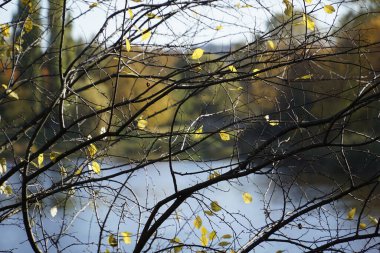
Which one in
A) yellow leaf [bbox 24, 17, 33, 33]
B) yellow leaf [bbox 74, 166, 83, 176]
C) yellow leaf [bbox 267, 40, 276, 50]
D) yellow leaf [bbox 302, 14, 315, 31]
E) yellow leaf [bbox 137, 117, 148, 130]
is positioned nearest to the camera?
yellow leaf [bbox 302, 14, 315, 31]

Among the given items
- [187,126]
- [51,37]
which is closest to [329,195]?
[187,126]

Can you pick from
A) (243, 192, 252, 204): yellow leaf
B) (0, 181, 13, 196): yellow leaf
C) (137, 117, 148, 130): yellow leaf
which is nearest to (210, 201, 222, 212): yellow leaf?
(243, 192, 252, 204): yellow leaf

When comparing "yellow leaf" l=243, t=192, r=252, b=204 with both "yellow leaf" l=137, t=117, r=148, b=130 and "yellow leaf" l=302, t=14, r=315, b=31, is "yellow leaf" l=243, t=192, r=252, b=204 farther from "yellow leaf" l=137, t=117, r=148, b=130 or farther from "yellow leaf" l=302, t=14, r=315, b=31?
"yellow leaf" l=302, t=14, r=315, b=31

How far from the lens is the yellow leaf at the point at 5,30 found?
8.63 ft

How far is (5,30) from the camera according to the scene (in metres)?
2.69

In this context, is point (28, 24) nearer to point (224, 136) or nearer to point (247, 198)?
point (224, 136)

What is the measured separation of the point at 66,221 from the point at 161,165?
50cm

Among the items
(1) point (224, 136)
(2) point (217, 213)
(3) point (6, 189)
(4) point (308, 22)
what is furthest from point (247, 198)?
(3) point (6, 189)

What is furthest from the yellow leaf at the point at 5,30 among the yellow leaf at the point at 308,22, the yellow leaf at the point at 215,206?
the yellow leaf at the point at 308,22

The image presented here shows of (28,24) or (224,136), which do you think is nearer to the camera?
(224,136)

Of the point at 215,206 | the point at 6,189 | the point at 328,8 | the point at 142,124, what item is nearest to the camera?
the point at 328,8

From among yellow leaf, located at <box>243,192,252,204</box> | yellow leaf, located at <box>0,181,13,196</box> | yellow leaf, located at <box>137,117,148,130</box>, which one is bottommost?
yellow leaf, located at <box>243,192,252,204</box>

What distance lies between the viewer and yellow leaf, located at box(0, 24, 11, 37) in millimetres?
2629

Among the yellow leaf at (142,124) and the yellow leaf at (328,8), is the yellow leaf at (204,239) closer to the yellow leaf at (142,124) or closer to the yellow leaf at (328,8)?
the yellow leaf at (142,124)
